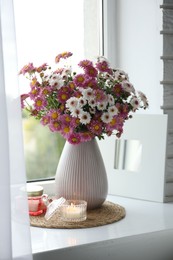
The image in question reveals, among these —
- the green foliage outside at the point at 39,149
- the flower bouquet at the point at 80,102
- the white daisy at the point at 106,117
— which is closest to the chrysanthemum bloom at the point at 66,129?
the flower bouquet at the point at 80,102

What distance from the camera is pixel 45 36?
1.95m

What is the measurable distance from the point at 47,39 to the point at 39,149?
0.43 m

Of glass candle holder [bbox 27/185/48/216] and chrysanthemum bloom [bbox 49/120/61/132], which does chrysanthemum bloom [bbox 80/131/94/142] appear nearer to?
chrysanthemum bloom [bbox 49/120/61/132]

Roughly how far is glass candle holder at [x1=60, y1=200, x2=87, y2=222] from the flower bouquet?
0.19 m

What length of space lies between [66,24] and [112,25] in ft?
A: 0.64

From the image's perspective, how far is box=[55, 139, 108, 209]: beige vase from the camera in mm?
1611

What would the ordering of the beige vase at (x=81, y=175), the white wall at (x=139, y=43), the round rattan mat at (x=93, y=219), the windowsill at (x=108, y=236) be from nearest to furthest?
the windowsill at (x=108, y=236) → the round rattan mat at (x=93, y=219) → the beige vase at (x=81, y=175) → the white wall at (x=139, y=43)

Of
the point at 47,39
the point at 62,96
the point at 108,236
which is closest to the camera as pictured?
the point at 108,236

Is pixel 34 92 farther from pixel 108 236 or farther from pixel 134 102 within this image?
pixel 108 236

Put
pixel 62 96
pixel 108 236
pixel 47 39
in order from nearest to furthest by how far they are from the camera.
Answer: pixel 108 236, pixel 62 96, pixel 47 39

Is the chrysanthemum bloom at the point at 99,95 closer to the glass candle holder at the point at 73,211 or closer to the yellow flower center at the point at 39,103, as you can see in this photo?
the yellow flower center at the point at 39,103

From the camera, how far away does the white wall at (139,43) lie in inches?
73.7

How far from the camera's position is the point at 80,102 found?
151 centimetres

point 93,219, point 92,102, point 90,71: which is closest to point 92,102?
point 92,102
